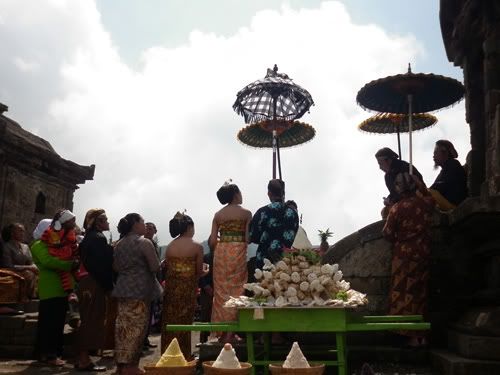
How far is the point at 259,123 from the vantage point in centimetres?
1197

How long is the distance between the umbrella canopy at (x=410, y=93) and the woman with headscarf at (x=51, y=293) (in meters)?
5.53

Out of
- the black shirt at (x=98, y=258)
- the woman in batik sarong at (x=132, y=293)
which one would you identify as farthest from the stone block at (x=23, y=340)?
the woman in batik sarong at (x=132, y=293)

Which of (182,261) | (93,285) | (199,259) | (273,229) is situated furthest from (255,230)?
(93,285)

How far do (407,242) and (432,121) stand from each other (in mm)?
5579

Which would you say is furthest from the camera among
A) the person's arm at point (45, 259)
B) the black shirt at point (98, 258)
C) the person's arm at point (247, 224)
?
the person's arm at point (45, 259)

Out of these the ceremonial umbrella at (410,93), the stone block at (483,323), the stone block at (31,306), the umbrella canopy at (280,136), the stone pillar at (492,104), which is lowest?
the stone block at (31,306)

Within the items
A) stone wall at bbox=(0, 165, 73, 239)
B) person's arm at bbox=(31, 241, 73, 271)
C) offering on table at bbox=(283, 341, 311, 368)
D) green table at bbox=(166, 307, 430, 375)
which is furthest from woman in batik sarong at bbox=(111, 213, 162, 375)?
stone wall at bbox=(0, 165, 73, 239)

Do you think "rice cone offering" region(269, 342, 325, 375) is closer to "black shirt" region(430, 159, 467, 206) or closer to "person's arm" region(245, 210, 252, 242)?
"person's arm" region(245, 210, 252, 242)

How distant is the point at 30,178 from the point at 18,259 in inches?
270

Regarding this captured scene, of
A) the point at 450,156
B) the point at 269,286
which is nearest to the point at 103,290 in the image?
the point at 269,286

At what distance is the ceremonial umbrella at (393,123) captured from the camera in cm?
1080

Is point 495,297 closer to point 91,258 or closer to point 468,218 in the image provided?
point 468,218

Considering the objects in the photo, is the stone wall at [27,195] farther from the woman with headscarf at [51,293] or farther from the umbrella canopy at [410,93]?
the umbrella canopy at [410,93]

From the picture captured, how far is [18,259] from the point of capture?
922 centimetres
